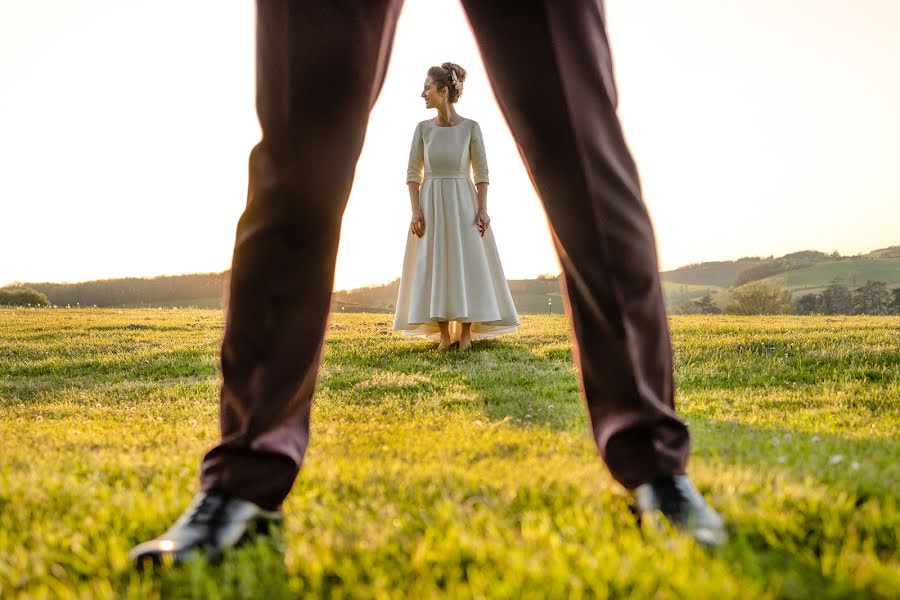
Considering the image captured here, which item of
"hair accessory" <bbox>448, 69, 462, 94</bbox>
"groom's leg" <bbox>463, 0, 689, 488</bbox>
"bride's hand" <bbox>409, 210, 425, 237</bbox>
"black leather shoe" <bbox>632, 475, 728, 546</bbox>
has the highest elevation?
"hair accessory" <bbox>448, 69, 462, 94</bbox>

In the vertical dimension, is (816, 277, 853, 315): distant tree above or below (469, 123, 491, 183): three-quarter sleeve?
below

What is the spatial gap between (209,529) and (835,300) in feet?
103

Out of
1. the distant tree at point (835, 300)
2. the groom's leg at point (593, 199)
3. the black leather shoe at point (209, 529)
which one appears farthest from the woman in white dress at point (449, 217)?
the distant tree at point (835, 300)

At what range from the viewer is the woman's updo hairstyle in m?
8.55

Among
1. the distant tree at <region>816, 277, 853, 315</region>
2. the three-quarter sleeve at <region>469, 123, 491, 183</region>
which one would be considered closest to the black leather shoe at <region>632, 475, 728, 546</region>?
the three-quarter sleeve at <region>469, 123, 491, 183</region>

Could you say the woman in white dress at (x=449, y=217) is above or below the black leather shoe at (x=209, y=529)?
above

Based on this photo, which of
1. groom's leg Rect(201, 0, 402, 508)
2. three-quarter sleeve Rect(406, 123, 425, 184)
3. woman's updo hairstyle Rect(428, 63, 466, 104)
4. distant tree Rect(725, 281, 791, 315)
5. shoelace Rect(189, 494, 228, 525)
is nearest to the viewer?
shoelace Rect(189, 494, 228, 525)

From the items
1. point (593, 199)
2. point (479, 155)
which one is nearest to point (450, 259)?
point (479, 155)

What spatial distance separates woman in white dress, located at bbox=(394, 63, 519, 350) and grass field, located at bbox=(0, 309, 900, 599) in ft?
11.3

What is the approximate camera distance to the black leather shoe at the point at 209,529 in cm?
174

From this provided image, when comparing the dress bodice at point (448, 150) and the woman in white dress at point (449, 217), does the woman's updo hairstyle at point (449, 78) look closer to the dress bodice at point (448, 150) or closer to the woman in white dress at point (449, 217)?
the woman in white dress at point (449, 217)

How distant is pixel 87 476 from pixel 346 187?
145 cm

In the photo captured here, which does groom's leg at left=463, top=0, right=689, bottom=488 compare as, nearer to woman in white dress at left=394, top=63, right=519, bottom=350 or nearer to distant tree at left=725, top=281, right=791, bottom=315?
woman in white dress at left=394, top=63, right=519, bottom=350

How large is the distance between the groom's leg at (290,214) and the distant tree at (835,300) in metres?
13.9
